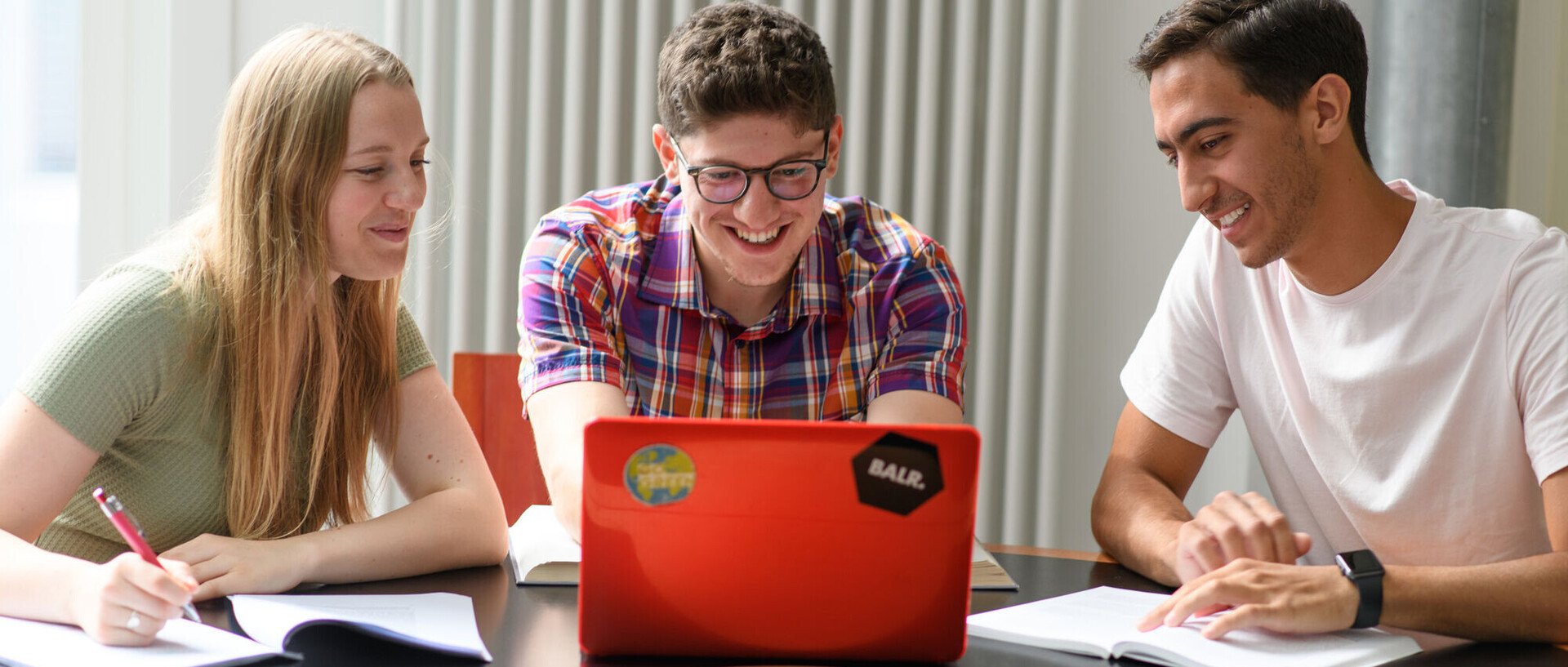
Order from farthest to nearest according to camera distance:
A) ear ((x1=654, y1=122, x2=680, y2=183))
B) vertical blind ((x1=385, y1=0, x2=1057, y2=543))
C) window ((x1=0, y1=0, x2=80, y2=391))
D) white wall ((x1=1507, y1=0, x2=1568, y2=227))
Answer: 1. vertical blind ((x1=385, y1=0, x2=1057, y2=543))
2. window ((x1=0, y1=0, x2=80, y2=391))
3. white wall ((x1=1507, y1=0, x2=1568, y2=227))
4. ear ((x1=654, y1=122, x2=680, y2=183))

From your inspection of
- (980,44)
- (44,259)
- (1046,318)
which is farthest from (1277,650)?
(44,259)

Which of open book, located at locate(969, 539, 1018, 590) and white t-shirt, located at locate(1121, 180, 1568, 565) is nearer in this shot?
open book, located at locate(969, 539, 1018, 590)

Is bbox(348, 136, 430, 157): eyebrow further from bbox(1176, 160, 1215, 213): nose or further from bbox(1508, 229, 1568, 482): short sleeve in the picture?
bbox(1508, 229, 1568, 482): short sleeve

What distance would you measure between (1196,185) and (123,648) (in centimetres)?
124

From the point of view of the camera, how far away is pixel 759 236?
157 centimetres

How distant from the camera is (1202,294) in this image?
5.47 ft

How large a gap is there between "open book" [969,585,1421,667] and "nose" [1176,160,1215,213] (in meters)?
0.57

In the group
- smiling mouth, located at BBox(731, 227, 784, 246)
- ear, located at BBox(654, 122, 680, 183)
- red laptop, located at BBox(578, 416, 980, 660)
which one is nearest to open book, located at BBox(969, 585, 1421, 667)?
red laptop, located at BBox(578, 416, 980, 660)

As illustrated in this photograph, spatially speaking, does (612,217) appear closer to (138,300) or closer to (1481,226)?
(138,300)

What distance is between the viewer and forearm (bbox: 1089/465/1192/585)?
134 centimetres

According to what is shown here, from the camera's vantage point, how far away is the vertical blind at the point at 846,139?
2.65m

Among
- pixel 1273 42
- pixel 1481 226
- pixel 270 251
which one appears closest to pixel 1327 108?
pixel 1273 42

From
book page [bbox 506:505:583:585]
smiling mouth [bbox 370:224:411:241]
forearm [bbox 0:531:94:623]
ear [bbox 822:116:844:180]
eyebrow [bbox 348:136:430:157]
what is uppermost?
ear [bbox 822:116:844:180]

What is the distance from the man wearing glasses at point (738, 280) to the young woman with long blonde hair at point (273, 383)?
18cm
